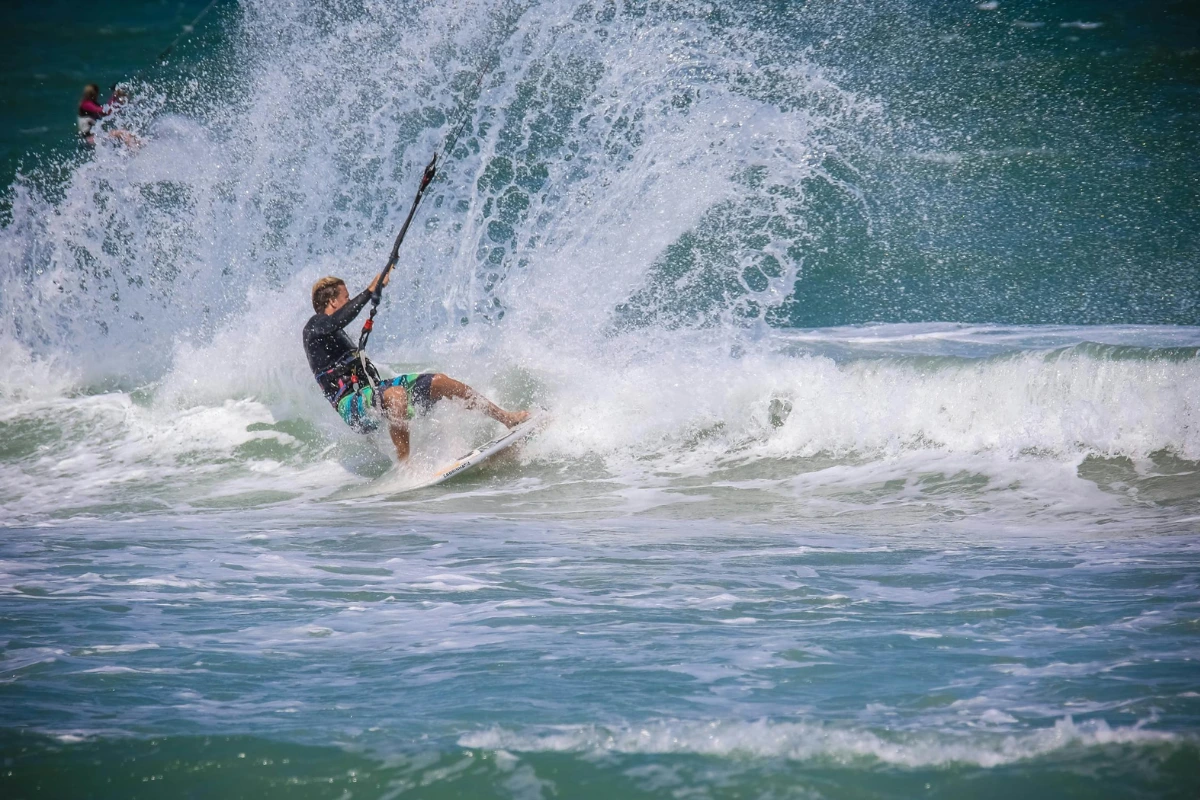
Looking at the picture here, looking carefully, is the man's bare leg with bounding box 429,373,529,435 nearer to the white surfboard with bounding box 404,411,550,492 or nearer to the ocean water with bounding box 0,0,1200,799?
the white surfboard with bounding box 404,411,550,492

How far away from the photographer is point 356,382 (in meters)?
7.29

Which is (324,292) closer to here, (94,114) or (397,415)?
(397,415)

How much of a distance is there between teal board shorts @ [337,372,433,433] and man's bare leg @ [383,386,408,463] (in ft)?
0.13

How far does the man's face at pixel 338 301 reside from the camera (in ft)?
23.7

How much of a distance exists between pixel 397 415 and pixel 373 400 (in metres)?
0.21

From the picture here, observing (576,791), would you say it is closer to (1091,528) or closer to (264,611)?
(264,611)

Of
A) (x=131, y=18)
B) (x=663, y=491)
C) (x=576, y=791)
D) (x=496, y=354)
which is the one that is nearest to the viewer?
(x=576, y=791)

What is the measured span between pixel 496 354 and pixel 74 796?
20.4 ft

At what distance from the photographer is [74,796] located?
7.87 ft

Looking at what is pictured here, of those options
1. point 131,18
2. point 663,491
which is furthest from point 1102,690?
point 131,18

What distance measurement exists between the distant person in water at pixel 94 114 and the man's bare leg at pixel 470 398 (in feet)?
20.8

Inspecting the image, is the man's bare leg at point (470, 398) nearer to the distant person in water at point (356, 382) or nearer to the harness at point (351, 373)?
the distant person in water at point (356, 382)

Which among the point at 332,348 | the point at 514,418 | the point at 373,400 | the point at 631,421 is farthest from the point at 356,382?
the point at 631,421

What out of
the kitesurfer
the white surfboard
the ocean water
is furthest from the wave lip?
the kitesurfer
